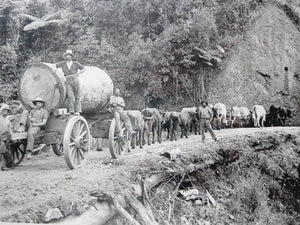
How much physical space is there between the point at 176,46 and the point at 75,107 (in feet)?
23.0

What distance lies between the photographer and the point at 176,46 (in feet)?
40.8

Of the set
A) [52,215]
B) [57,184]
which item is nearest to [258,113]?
[57,184]

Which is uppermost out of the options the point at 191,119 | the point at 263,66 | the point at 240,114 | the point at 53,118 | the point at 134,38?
the point at 134,38

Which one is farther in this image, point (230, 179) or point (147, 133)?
point (147, 133)

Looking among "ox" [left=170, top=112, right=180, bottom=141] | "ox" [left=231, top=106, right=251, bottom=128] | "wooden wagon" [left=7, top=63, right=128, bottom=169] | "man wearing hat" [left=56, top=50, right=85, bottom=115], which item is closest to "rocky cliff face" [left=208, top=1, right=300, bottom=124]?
"ox" [left=231, top=106, right=251, bottom=128]

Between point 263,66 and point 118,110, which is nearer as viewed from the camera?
point 118,110

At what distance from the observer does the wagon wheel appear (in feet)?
18.2

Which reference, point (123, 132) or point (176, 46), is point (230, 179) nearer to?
point (123, 132)

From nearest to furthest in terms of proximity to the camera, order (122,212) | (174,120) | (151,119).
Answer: (122,212), (151,119), (174,120)

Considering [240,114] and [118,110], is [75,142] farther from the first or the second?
[240,114]

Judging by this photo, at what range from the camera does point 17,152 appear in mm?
6223

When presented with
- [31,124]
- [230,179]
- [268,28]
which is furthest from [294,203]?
[268,28]

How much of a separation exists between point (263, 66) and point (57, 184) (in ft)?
33.1

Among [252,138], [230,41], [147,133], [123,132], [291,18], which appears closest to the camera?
[123,132]
